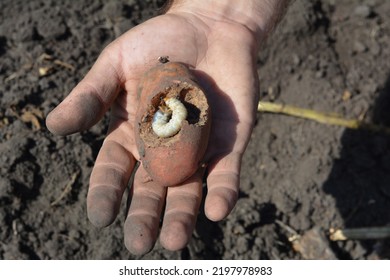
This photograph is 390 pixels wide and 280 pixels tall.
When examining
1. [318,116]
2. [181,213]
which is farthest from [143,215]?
[318,116]

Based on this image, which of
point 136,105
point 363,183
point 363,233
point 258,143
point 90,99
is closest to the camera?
point 90,99

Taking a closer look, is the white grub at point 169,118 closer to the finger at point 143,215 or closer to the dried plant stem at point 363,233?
the finger at point 143,215

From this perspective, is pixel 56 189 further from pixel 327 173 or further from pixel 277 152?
pixel 327 173

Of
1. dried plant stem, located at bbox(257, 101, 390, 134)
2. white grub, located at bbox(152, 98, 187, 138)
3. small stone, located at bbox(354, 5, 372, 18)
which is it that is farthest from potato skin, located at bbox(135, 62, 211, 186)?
small stone, located at bbox(354, 5, 372, 18)

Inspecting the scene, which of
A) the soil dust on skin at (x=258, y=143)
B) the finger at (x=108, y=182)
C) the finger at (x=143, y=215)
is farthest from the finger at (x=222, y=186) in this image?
the soil dust on skin at (x=258, y=143)

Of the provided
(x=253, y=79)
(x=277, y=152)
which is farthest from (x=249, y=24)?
(x=277, y=152)

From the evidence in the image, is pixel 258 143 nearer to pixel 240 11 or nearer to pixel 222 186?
pixel 240 11

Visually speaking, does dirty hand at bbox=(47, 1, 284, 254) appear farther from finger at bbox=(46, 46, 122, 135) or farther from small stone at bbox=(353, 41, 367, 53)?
small stone at bbox=(353, 41, 367, 53)
